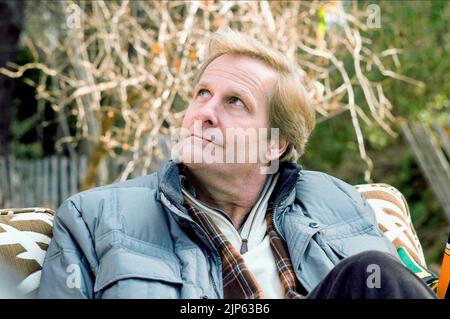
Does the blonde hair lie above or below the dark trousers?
above

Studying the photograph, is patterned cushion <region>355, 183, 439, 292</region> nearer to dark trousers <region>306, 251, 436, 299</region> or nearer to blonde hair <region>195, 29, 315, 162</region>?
blonde hair <region>195, 29, 315, 162</region>

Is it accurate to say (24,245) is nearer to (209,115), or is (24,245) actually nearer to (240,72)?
(209,115)

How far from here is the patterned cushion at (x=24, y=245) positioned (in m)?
1.97

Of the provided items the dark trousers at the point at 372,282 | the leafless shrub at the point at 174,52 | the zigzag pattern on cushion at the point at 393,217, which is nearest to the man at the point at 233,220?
the dark trousers at the point at 372,282

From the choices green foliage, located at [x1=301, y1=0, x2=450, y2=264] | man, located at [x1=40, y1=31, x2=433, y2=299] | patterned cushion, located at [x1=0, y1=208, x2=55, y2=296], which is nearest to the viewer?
man, located at [x1=40, y1=31, x2=433, y2=299]

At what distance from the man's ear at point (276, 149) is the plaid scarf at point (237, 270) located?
367 millimetres

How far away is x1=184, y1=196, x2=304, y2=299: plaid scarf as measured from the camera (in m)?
2.00

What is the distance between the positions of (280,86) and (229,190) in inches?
14.7

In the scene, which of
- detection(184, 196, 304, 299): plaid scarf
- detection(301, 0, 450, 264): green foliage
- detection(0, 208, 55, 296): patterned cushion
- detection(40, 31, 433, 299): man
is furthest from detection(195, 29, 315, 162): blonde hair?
detection(301, 0, 450, 264): green foliage

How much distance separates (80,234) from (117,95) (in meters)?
2.79

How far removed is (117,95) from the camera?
15.3 ft

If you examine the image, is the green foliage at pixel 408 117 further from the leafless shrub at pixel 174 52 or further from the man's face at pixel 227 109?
the man's face at pixel 227 109
